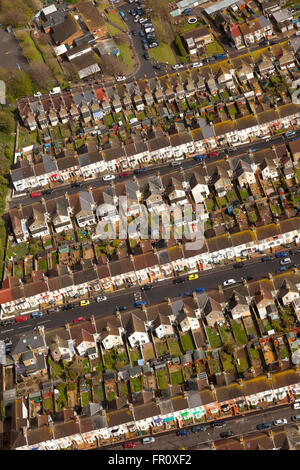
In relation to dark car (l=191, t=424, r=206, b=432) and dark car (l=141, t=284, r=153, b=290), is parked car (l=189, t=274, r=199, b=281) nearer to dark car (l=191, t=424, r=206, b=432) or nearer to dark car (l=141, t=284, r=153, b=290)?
dark car (l=141, t=284, r=153, b=290)

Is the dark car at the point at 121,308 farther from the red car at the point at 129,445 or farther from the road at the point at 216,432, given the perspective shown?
the red car at the point at 129,445

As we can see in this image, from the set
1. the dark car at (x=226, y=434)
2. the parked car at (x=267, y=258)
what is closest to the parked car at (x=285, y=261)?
the parked car at (x=267, y=258)

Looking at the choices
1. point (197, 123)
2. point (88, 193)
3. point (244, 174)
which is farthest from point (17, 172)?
point (244, 174)

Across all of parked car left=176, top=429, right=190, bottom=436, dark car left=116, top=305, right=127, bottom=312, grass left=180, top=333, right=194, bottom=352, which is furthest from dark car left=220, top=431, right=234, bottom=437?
dark car left=116, top=305, right=127, bottom=312

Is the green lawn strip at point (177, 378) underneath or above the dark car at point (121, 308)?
underneath

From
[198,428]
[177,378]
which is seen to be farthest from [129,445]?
[177,378]

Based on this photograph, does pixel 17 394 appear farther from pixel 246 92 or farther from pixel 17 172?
pixel 246 92
